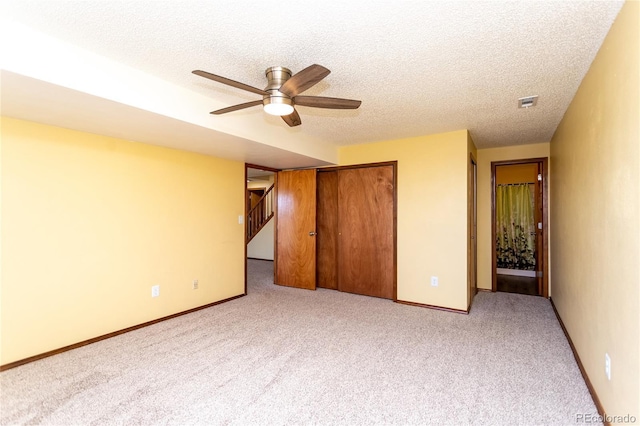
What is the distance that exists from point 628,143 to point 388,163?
114 inches

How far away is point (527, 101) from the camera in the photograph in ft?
9.00

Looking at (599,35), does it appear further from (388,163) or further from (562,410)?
(388,163)

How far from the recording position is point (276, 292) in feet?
15.4

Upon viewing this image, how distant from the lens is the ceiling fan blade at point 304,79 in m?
1.68

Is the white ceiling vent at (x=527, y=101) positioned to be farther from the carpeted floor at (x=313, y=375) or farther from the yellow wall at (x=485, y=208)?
the carpeted floor at (x=313, y=375)

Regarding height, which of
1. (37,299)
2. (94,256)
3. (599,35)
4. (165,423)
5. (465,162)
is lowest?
(165,423)

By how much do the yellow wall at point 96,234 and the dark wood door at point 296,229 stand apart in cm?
122

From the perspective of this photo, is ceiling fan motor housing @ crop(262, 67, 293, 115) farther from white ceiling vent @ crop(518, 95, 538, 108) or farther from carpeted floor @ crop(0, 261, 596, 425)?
white ceiling vent @ crop(518, 95, 538, 108)

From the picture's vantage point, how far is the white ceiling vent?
268cm

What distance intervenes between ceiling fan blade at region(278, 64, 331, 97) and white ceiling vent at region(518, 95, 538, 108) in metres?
2.03

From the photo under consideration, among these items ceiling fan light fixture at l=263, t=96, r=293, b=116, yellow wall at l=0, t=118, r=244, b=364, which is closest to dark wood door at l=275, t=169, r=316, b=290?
yellow wall at l=0, t=118, r=244, b=364

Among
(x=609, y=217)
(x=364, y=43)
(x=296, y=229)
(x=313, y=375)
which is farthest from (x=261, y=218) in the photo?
(x=609, y=217)

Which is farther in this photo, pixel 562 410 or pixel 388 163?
pixel 388 163

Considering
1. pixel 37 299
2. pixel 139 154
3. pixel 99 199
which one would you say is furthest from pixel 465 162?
pixel 37 299
